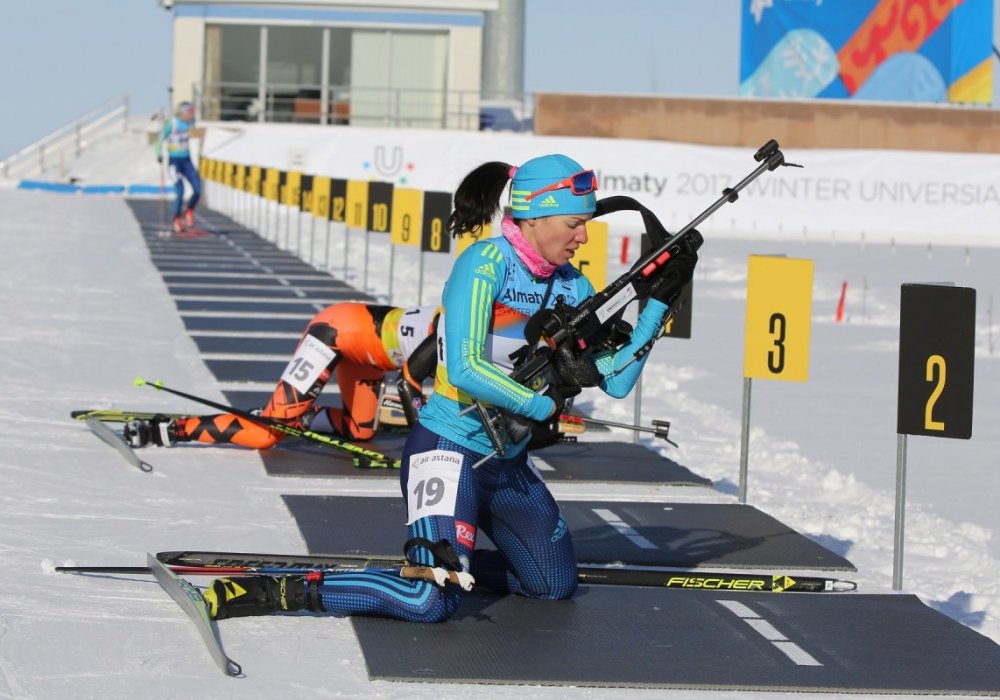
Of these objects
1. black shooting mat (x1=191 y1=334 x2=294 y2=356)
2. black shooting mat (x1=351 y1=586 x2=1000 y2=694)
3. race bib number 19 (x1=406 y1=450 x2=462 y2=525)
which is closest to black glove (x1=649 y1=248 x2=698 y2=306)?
race bib number 19 (x1=406 y1=450 x2=462 y2=525)

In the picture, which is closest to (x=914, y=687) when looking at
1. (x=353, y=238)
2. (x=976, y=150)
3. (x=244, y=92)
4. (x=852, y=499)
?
(x=852, y=499)

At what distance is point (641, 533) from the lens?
8172 millimetres

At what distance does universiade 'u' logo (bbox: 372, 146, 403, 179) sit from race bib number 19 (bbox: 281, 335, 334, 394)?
28553mm

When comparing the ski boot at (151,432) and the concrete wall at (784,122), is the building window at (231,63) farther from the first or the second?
the ski boot at (151,432)

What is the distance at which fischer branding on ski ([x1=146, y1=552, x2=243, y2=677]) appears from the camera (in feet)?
18.3

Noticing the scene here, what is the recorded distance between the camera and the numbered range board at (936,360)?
726 centimetres

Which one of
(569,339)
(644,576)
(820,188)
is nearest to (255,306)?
(644,576)

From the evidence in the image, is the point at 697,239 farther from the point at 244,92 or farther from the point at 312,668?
the point at 244,92

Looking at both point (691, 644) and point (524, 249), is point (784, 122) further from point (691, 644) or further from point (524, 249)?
point (691, 644)

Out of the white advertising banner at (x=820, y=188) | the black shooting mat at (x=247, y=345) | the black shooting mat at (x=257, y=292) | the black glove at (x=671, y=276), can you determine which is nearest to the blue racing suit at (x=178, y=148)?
the black shooting mat at (x=257, y=292)

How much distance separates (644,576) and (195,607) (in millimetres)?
1970

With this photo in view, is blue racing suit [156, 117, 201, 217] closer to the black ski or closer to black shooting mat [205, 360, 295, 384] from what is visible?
black shooting mat [205, 360, 295, 384]

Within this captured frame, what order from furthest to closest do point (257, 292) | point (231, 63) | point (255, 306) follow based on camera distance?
1. point (231, 63)
2. point (257, 292)
3. point (255, 306)

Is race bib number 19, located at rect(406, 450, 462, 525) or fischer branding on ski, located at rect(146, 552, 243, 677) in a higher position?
race bib number 19, located at rect(406, 450, 462, 525)
